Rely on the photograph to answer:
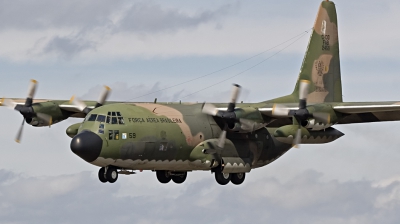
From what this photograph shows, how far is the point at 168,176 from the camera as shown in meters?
36.7

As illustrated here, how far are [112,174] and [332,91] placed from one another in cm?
1354

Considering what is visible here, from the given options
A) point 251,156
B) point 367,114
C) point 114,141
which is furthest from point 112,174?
point 367,114

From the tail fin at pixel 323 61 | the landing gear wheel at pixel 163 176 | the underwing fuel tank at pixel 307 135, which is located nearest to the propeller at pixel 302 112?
the underwing fuel tank at pixel 307 135

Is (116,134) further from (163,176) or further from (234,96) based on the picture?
(234,96)

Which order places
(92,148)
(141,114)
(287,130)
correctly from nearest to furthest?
1. (92,148)
2. (141,114)
3. (287,130)

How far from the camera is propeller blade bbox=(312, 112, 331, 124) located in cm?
3397

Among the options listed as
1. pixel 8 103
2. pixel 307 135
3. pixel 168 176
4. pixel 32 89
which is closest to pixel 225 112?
pixel 168 176

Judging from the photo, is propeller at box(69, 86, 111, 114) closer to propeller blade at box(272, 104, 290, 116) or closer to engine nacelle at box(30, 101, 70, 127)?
engine nacelle at box(30, 101, 70, 127)

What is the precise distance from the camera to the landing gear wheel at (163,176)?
36562mm

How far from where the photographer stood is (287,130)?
3619cm

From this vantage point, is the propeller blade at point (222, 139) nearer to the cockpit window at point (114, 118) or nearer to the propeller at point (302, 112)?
the propeller at point (302, 112)

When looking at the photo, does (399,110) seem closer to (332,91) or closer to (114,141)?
(332,91)

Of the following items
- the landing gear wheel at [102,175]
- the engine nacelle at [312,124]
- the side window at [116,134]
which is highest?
the engine nacelle at [312,124]

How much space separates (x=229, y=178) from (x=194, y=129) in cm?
306
